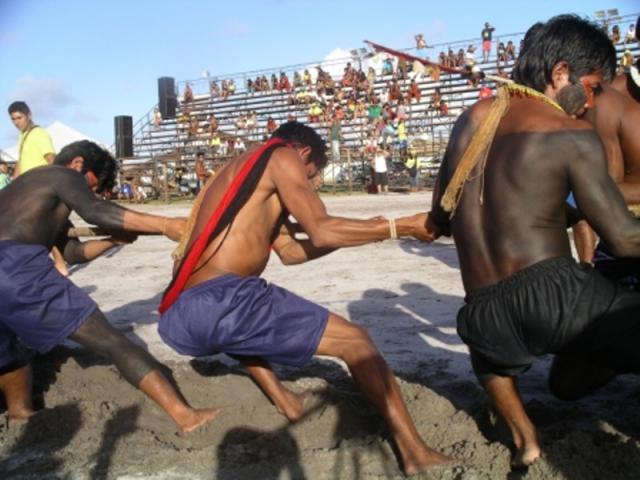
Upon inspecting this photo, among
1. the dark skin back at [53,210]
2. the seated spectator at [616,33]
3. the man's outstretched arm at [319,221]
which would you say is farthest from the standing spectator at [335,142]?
the man's outstretched arm at [319,221]

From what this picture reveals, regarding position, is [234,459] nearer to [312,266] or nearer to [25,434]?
[25,434]

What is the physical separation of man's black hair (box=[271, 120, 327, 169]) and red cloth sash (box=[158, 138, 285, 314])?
0.42 metres

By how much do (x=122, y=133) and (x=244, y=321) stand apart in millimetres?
28277

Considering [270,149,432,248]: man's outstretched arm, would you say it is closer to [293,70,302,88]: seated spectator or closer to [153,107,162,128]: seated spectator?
[293,70,302,88]: seated spectator

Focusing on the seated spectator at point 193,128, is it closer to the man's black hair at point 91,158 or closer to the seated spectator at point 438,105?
the seated spectator at point 438,105

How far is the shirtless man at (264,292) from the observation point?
3377 mm

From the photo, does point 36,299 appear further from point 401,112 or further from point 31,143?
point 401,112

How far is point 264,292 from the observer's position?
3.46m

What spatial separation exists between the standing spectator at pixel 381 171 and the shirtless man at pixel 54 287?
1891 cm

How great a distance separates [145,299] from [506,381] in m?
5.16

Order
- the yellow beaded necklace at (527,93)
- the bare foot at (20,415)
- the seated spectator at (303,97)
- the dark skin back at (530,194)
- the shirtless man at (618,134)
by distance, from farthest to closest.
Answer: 1. the seated spectator at (303,97)
2. the bare foot at (20,415)
3. the shirtless man at (618,134)
4. the yellow beaded necklace at (527,93)
5. the dark skin back at (530,194)

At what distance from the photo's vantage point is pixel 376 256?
31.4 ft

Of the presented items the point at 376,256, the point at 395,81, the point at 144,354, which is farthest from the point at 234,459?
the point at 395,81

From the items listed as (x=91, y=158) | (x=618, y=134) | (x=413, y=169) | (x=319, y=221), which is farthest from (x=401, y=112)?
(x=319, y=221)
